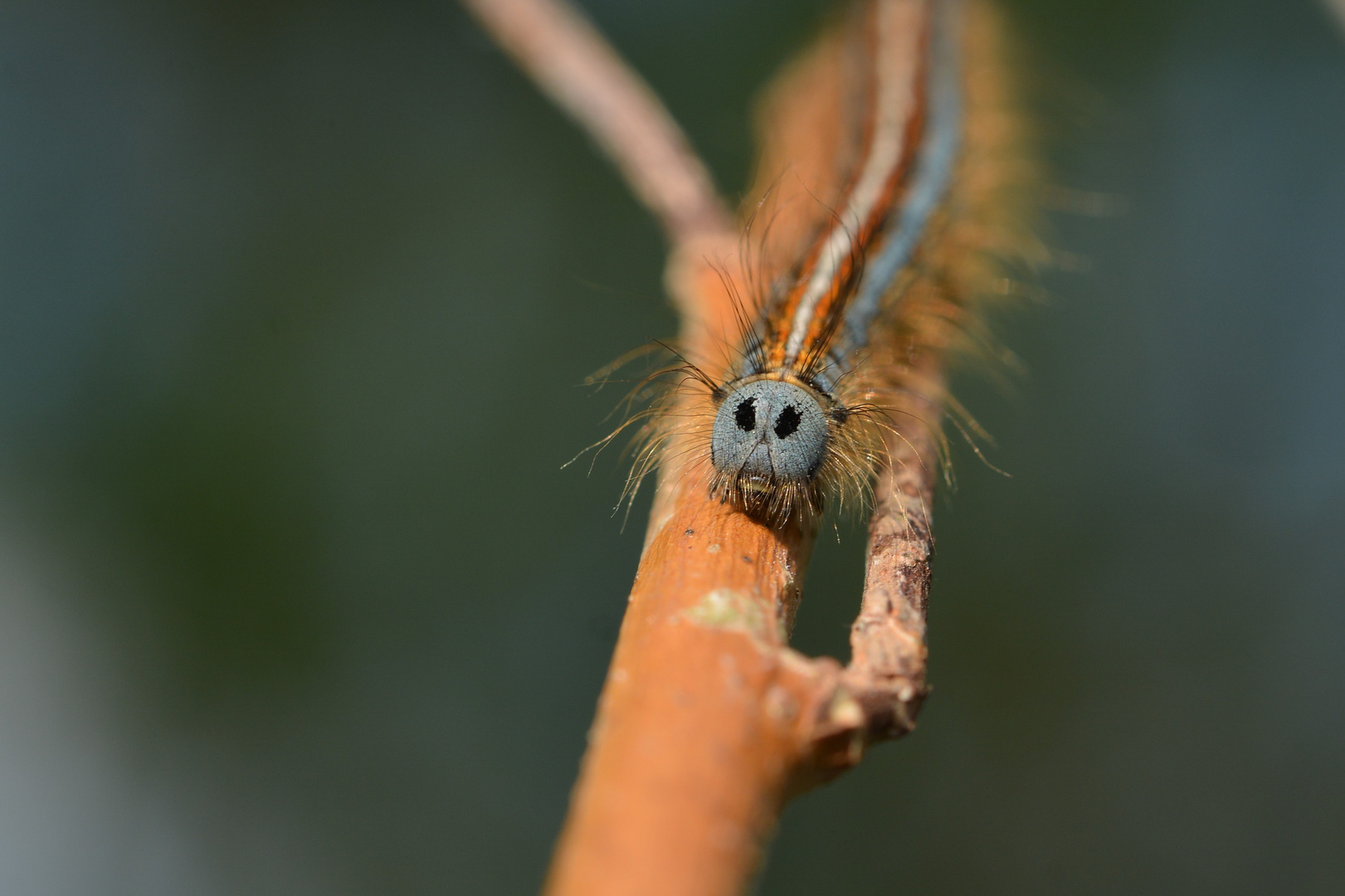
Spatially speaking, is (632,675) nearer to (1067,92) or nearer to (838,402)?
(838,402)

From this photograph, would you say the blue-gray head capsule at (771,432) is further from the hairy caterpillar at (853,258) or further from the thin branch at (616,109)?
the thin branch at (616,109)

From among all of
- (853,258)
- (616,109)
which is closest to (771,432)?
(853,258)

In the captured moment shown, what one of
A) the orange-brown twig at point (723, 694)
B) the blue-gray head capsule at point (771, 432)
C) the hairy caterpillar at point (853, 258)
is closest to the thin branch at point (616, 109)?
the hairy caterpillar at point (853, 258)

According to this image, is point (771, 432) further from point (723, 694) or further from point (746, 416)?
point (723, 694)

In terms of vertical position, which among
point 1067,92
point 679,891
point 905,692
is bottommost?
point 679,891

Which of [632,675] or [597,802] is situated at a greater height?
[632,675]

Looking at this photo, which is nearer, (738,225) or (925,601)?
(925,601)

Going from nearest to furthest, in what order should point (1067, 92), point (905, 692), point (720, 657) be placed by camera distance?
point (720, 657) < point (905, 692) < point (1067, 92)

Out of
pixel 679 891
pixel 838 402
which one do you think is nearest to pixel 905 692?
pixel 679 891
